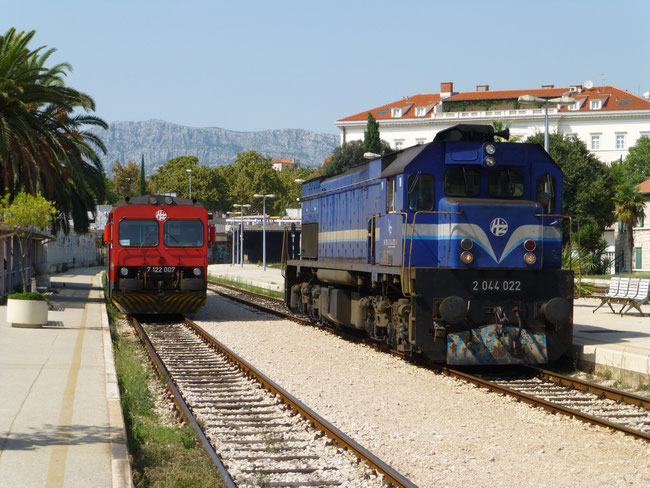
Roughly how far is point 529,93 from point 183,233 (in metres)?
95.7

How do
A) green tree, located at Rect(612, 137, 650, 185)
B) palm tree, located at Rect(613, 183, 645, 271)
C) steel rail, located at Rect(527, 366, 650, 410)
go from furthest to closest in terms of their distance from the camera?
1. green tree, located at Rect(612, 137, 650, 185)
2. palm tree, located at Rect(613, 183, 645, 271)
3. steel rail, located at Rect(527, 366, 650, 410)

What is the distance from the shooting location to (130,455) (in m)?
7.73

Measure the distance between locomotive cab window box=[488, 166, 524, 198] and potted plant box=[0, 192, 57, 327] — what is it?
37.7 feet

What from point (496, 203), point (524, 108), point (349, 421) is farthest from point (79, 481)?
point (524, 108)

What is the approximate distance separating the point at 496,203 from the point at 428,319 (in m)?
2.15

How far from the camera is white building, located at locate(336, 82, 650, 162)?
107 m

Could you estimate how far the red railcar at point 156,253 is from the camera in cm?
2130

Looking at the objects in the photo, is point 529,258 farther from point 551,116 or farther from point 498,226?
point 551,116

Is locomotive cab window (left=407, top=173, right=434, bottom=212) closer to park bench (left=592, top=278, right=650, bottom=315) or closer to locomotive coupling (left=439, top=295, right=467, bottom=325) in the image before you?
locomotive coupling (left=439, top=295, right=467, bottom=325)

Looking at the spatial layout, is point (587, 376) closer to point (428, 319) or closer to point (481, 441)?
point (428, 319)

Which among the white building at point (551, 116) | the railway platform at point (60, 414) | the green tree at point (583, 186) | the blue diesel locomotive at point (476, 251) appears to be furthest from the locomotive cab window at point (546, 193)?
the white building at point (551, 116)

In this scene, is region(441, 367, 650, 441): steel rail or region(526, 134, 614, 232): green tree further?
region(526, 134, 614, 232): green tree

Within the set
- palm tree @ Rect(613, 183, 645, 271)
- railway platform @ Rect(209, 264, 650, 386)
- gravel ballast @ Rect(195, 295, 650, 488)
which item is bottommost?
gravel ballast @ Rect(195, 295, 650, 488)

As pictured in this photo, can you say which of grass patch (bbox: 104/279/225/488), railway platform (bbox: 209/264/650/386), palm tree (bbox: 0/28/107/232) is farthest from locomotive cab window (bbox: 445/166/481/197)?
palm tree (bbox: 0/28/107/232)
